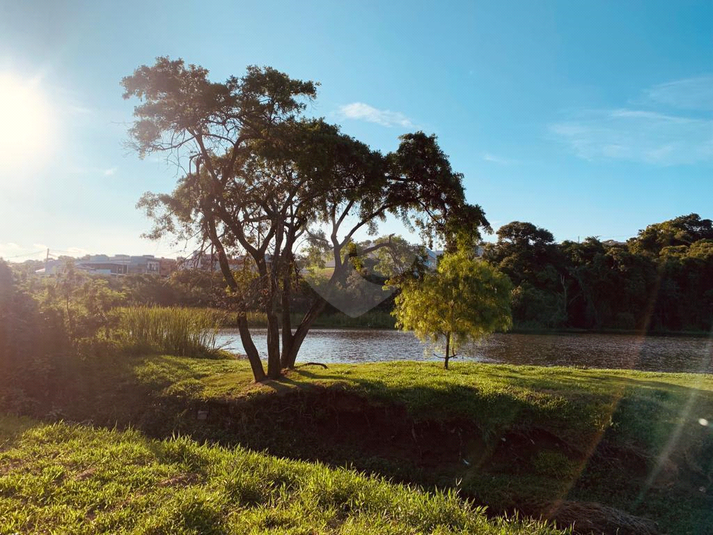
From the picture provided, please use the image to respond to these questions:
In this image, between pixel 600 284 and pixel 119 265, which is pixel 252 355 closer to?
pixel 600 284

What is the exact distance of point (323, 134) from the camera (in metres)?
8.76

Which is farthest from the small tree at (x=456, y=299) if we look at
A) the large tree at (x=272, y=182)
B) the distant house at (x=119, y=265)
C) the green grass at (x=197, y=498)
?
the distant house at (x=119, y=265)

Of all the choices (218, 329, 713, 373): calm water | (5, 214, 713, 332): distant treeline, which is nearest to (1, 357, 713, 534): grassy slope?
(218, 329, 713, 373): calm water

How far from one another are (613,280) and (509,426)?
134ft

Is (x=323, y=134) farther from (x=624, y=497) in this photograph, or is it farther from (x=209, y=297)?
(x=624, y=497)

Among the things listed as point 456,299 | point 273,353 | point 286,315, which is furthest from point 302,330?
point 456,299

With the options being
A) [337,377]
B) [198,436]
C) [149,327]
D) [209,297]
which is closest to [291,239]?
[209,297]

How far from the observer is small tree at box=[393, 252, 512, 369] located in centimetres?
1146

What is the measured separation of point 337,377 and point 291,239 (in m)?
3.01

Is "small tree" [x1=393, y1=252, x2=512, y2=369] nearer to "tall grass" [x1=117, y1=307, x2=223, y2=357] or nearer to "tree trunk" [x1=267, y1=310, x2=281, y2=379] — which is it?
"tree trunk" [x1=267, y1=310, x2=281, y2=379]

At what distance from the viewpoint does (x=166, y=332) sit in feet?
46.3

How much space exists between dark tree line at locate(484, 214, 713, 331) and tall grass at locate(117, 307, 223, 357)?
3185cm

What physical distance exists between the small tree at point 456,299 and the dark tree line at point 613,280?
100ft

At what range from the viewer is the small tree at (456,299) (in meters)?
11.5
